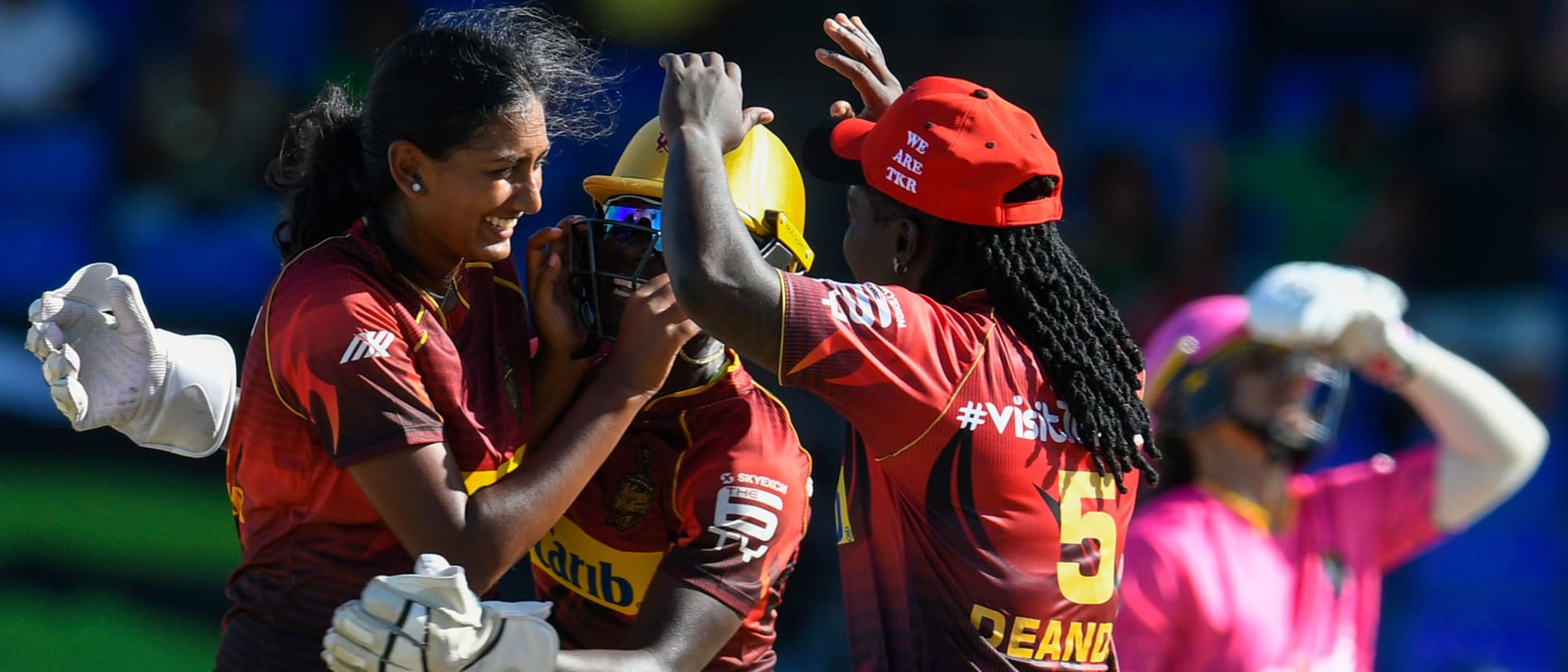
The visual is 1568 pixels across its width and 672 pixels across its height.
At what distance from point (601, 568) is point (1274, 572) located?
162cm

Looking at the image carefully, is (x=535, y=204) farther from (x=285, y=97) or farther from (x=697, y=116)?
(x=285, y=97)

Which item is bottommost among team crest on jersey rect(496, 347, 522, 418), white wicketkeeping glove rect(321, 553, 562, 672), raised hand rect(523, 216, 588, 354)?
white wicketkeeping glove rect(321, 553, 562, 672)

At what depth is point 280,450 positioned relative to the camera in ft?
8.44

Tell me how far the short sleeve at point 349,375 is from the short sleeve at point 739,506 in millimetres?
501

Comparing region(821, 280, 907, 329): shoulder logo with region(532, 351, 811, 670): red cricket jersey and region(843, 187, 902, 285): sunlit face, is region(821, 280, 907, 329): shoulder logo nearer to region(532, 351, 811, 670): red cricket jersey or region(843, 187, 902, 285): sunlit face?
region(843, 187, 902, 285): sunlit face

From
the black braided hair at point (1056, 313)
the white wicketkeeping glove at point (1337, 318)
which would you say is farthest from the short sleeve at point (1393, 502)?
the black braided hair at point (1056, 313)

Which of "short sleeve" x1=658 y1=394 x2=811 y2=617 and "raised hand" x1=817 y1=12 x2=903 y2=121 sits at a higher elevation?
"raised hand" x1=817 y1=12 x2=903 y2=121

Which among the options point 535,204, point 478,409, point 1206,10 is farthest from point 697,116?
point 1206,10

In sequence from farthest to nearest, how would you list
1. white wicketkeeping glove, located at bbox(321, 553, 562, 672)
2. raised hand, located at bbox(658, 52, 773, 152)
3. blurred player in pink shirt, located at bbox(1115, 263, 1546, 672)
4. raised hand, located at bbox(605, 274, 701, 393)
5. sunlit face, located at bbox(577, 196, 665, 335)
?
1. blurred player in pink shirt, located at bbox(1115, 263, 1546, 672)
2. sunlit face, located at bbox(577, 196, 665, 335)
3. raised hand, located at bbox(605, 274, 701, 393)
4. raised hand, located at bbox(658, 52, 773, 152)
5. white wicketkeeping glove, located at bbox(321, 553, 562, 672)

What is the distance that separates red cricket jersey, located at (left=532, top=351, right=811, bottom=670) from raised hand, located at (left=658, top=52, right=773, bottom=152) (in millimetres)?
529

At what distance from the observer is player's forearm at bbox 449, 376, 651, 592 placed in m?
2.50

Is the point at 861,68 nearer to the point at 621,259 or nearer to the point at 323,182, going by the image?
the point at 621,259

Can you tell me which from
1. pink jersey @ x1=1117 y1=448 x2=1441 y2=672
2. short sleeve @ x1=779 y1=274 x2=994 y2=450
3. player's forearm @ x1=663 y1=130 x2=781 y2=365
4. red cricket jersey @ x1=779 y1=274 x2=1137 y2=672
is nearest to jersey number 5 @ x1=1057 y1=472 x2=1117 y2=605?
red cricket jersey @ x1=779 y1=274 x2=1137 y2=672

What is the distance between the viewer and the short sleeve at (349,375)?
2.47 metres
